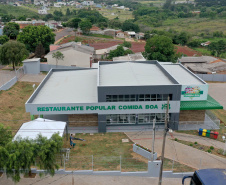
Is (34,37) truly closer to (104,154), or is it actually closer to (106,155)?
(104,154)

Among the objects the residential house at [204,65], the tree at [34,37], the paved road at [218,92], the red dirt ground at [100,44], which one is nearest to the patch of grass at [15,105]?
the tree at [34,37]

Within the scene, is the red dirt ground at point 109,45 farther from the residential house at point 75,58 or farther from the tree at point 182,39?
the residential house at point 75,58

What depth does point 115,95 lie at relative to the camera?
96.9 feet

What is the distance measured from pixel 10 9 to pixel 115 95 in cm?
16207

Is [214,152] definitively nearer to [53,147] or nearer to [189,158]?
[189,158]

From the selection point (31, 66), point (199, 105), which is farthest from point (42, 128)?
point (31, 66)

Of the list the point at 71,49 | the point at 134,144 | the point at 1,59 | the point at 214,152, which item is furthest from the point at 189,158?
the point at 1,59

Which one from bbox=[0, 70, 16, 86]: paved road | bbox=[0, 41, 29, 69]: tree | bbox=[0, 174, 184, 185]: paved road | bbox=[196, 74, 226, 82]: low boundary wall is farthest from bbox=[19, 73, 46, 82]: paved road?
bbox=[196, 74, 226, 82]: low boundary wall

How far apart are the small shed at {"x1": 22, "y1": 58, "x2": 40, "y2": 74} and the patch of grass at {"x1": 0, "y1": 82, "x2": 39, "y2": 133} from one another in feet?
20.1

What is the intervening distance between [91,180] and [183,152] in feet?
32.0

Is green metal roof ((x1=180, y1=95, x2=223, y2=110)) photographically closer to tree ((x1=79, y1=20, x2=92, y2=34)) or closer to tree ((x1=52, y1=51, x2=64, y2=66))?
→ tree ((x1=52, y1=51, x2=64, y2=66))

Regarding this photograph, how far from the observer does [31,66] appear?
50312mm

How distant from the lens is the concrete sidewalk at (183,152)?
23859 mm

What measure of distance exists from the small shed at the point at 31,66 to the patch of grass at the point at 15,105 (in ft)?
20.1
